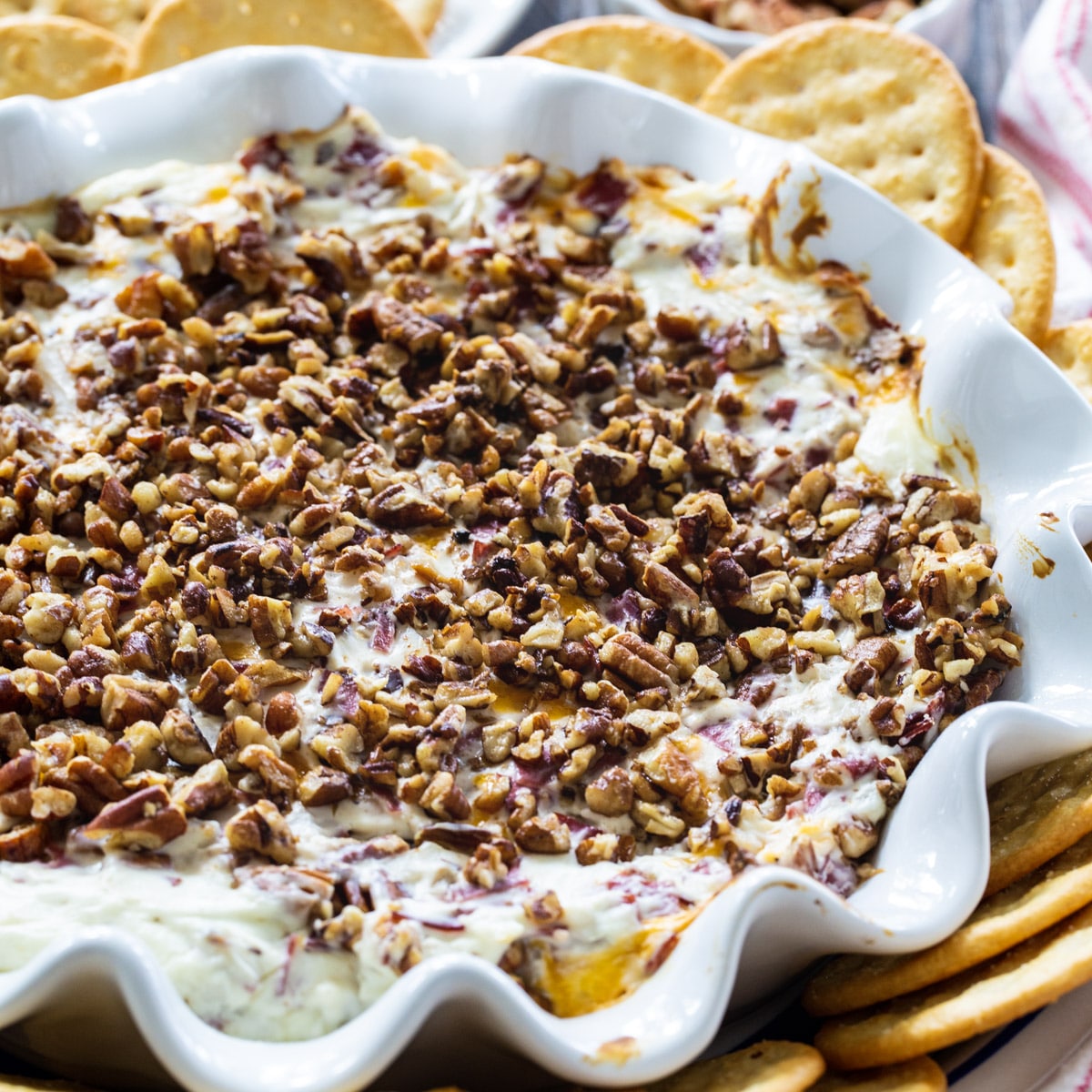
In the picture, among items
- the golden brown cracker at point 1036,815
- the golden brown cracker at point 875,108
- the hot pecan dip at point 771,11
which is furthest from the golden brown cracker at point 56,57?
the golden brown cracker at point 1036,815

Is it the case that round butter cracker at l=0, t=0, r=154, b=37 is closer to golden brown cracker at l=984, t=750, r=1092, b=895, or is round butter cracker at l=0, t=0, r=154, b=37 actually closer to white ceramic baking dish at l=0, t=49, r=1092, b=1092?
white ceramic baking dish at l=0, t=49, r=1092, b=1092

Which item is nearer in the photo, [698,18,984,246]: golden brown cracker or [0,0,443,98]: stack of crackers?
[698,18,984,246]: golden brown cracker

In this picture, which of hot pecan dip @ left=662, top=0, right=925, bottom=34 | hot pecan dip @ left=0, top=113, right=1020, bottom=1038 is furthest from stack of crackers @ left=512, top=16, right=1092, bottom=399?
hot pecan dip @ left=662, top=0, right=925, bottom=34

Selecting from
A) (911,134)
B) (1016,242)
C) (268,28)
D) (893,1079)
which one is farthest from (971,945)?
(268,28)

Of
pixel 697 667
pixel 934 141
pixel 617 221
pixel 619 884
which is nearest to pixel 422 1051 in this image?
pixel 619 884

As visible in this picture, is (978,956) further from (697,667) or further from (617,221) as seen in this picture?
(617,221)

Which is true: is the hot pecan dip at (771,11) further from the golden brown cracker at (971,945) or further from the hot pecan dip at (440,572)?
the golden brown cracker at (971,945)

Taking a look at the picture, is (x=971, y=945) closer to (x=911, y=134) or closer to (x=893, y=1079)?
(x=893, y=1079)
